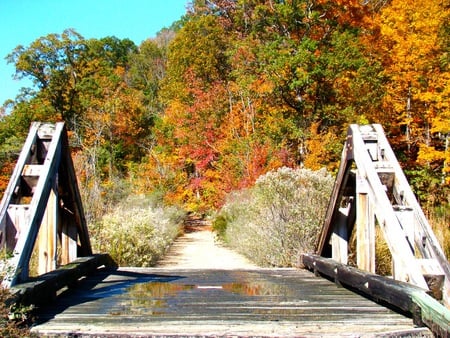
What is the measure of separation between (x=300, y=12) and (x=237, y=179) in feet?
23.8

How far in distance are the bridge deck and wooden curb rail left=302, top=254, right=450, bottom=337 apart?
0.09 metres

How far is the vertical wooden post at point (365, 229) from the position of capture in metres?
5.32

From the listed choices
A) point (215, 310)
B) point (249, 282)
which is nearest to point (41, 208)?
point (215, 310)

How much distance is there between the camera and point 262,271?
295 inches

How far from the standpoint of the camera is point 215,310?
166 inches

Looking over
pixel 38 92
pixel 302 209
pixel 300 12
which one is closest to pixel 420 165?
pixel 300 12

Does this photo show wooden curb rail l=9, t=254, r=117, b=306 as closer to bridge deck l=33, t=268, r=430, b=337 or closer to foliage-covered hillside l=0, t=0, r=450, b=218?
bridge deck l=33, t=268, r=430, b=337

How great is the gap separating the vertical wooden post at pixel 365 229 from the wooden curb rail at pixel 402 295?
0.22m

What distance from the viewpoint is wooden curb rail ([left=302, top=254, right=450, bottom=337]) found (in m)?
3.32

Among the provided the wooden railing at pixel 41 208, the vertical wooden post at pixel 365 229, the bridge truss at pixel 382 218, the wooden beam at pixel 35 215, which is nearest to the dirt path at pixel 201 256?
the wooden railing at pixel 41 208

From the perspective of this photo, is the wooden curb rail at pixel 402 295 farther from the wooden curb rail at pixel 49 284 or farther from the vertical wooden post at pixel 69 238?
the vertical wooden post at pixel 69 238

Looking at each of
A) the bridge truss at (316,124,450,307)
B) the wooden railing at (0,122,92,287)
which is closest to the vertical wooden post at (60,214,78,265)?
the wooden railing at (0,122,92,287)

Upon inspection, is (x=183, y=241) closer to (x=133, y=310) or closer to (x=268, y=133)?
(x=268, y=133)

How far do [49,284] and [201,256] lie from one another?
10.2 meters
